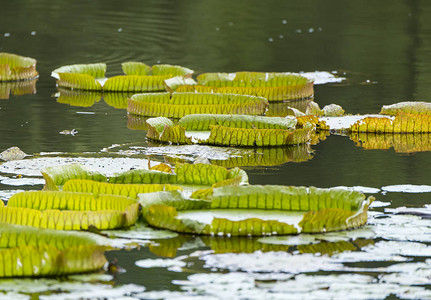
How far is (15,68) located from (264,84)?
3253 millimetres

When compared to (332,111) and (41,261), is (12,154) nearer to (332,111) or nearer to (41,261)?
(41,261)

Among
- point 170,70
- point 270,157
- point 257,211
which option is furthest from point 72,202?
point 170,70

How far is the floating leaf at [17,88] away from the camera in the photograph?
10.9 m

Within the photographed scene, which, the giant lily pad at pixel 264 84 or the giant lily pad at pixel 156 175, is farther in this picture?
the giant lily pad at pixel 264 84

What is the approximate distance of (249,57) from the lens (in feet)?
45.9

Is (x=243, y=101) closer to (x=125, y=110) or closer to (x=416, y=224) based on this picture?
(x=125, y=110)

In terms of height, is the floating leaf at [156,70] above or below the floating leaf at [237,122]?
above

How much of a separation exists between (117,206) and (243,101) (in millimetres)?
4277

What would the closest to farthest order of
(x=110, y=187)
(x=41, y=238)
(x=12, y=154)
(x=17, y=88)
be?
(x=41, y=238), (x=110, y=187), (x=12, y=154), (x=17, y=88)

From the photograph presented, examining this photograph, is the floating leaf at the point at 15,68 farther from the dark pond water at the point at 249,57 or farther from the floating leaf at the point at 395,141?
the floating leaf at the point at 395,141

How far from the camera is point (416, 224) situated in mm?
5215

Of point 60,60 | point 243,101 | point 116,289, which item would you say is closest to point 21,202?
point 116,289

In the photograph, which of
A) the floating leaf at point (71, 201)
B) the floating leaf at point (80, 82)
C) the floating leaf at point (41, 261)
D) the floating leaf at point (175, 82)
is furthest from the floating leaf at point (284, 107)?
the floating leaf at point (41, 261)

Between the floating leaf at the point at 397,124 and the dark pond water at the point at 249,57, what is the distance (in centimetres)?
45
